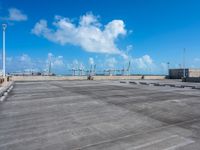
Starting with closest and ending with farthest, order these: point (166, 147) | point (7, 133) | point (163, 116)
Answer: point (166, 147)
point (7, 133)
point (163, 116)

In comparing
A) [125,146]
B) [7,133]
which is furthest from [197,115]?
[7,133]

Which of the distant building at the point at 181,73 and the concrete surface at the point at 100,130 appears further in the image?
the distant building at the point at 181,73

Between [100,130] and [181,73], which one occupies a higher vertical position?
[181,73]

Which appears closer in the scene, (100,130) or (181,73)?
(100,130)

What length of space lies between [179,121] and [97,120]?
11.1 ft

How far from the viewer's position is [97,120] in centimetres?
821

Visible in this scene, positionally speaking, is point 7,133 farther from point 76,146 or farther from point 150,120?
point 150,120

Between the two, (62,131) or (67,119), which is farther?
(67,119)

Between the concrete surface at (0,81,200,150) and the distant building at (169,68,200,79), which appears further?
the distant building at (169,68,200,79)

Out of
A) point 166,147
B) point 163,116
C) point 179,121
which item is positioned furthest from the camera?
point 163,116

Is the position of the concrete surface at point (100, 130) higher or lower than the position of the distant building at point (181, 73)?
lower

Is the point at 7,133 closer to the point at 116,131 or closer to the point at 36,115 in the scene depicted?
the point at 36,115

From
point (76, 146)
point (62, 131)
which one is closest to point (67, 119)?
point (62, 131)

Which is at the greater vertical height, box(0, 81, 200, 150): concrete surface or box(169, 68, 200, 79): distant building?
box(169, 68, 200, 79): distant building
